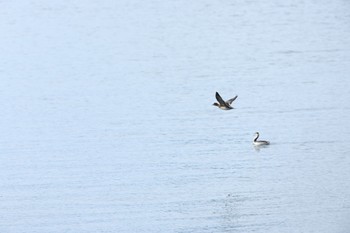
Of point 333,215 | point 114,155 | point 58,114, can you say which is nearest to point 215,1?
point 58,114

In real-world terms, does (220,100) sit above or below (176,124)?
above

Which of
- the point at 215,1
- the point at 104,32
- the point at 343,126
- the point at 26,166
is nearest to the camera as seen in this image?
the point at 26,166

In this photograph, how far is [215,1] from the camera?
1989 inches

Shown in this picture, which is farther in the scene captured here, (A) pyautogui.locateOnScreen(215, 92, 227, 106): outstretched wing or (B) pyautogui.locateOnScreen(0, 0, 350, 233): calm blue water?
(A) pyautogui.locateOnScreen(215, 92, 227, 106): outstretched wing

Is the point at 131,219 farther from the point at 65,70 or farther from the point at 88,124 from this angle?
the point at 65,70

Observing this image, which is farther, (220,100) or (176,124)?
(176,124)

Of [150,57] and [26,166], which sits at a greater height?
[26,166]

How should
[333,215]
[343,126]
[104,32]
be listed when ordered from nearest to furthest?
[333,215], [343,126], [104,32]

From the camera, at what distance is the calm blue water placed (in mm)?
23109

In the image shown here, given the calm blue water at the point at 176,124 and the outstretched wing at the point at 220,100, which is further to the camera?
the outstretched wing at the point at 220,100

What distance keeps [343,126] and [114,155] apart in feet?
20.3

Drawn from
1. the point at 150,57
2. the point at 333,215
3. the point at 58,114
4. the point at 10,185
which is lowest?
the point at 150,57

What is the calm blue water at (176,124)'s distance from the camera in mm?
23109

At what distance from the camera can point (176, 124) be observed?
28.9 m
